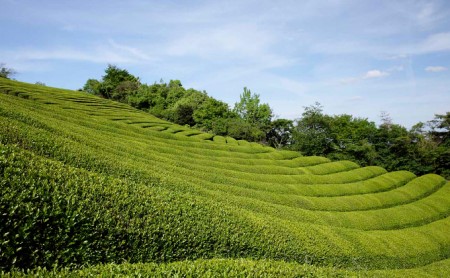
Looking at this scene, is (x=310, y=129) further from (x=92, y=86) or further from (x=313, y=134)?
(x=92, y=86)

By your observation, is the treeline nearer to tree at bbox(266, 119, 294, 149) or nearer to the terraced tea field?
tree at bbox(266, 119, 294, 149)

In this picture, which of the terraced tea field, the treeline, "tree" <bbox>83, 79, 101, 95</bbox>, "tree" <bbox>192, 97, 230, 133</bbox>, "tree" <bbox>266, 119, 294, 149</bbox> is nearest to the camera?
the terraced tea field

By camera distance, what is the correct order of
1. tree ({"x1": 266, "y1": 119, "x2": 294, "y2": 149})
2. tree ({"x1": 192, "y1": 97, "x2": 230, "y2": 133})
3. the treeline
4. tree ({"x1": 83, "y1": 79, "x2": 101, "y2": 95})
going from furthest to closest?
tree ({"x1": 83, "y1": 79, "x2": 101, "y2": 95}), tree ({"x1": 266, "y1": 119, "x2": 294, "y2": 149}), tree ({"x1": 192, "y1": 97, "x2": 230, "y2": 133}), the treeline

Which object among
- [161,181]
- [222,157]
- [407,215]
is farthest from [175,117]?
[161,181]

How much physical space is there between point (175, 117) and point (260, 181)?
51.1 m

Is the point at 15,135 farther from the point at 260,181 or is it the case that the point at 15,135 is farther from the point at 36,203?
the point at 260,181

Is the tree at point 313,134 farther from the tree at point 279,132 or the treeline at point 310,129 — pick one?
the tree at point 279,132

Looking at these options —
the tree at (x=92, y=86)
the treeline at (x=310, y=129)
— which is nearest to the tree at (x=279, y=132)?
the treeline at (x=310, y=129)

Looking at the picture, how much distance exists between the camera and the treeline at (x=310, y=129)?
174 feet

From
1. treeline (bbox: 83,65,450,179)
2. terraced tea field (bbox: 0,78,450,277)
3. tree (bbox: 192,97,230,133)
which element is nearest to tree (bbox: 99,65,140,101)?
treeline (bbox: 83,65,450,179)

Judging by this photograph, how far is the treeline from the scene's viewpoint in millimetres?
53062

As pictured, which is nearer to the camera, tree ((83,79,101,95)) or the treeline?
the treeline

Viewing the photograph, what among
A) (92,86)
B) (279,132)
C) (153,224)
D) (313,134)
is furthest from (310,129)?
(92,86)

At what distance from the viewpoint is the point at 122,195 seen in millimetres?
8305
